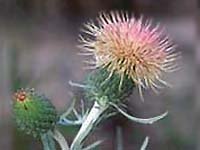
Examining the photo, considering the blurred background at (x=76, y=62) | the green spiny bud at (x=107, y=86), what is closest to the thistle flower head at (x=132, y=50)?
the green spiny bud at (x=107, y=86)

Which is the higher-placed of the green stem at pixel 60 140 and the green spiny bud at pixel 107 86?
the green spiny bud at pixel 107 86

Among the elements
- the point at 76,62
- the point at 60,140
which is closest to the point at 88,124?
the point at 60,140

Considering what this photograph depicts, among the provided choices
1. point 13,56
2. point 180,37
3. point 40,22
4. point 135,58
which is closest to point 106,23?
point 135,58

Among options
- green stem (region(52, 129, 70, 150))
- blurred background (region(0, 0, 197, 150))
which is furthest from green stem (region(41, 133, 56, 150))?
blurred background (region(0, 0, 197, 150))

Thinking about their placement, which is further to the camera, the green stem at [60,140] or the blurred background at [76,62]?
the blurred background at [76,62]

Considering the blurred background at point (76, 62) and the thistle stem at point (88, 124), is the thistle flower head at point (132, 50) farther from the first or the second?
the blurred background at point (76, 62)

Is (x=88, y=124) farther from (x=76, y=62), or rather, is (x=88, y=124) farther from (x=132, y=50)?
(x=76, y=62)

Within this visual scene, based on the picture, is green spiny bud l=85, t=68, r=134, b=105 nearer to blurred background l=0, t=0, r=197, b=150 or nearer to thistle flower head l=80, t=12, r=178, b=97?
thistle flower head l=80, t=12, r=178, b=97
